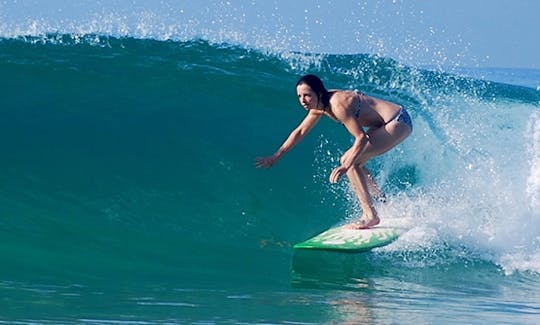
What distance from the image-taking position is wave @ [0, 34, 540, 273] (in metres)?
10.1

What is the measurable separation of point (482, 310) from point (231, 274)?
2.00 m

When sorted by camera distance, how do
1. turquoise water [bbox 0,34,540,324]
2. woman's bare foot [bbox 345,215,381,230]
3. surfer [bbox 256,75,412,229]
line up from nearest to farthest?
turquoise water [bbox 0,34,540,324]
surfer [bbox 256,75,412,229]
woman's bare foot [bbox 345,215,381,230]

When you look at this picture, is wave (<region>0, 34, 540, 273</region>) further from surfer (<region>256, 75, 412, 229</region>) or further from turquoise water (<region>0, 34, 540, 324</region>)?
surfer (<region>256, 75, 412, 229</region>)

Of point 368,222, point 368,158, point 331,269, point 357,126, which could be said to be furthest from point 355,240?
point 357,126

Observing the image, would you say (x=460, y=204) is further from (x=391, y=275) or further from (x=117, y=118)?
(x=117, y=118)

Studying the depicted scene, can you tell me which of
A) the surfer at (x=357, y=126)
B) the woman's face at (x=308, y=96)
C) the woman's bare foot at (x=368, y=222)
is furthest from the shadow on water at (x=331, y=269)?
the woman's face at (x=308, y=96)

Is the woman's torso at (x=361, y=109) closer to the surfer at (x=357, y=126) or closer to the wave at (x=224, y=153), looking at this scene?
the surfer at (x=357, y=126)

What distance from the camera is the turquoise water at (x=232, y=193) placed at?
7.55 meters

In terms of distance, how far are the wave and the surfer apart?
583mm

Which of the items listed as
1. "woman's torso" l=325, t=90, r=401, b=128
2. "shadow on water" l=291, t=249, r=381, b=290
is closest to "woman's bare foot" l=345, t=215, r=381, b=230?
"shadow on water" l=291, t=249, r=381, b=290

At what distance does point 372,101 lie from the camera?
9586 millimetres

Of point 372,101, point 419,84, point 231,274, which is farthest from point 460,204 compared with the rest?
point 419,84

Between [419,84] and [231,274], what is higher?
[419,84]

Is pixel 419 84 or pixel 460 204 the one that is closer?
pixel 460 204
